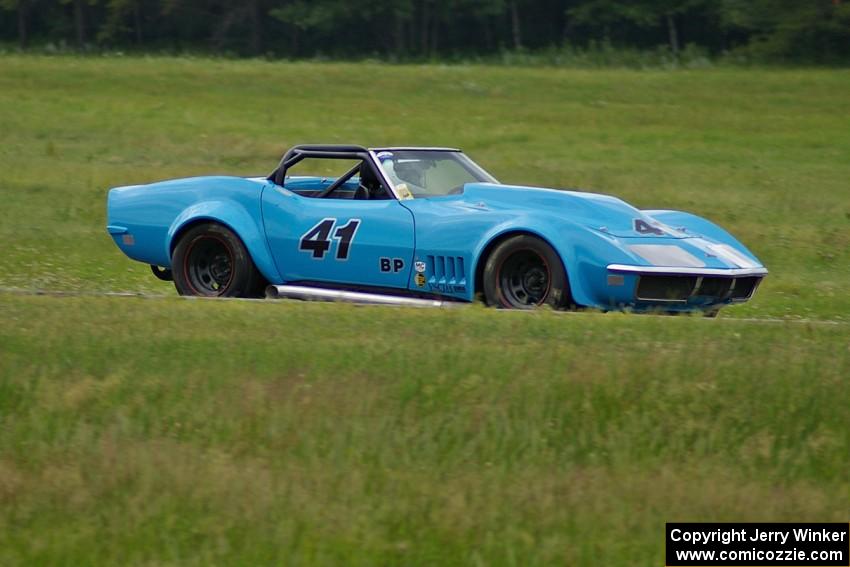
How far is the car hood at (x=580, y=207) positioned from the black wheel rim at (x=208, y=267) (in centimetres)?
214

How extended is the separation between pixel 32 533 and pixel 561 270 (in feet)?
14.1

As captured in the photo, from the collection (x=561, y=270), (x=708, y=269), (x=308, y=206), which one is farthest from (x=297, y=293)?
(x=708, y=269)

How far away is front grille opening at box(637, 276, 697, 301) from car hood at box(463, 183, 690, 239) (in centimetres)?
41

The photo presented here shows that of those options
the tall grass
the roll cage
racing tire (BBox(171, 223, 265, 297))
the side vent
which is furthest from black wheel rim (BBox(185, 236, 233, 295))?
the side vent

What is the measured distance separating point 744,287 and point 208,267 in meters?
Result: 4.23

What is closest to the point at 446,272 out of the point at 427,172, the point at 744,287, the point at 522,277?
the point at 522,277

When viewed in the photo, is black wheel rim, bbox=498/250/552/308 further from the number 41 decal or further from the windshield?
the number 41 decal

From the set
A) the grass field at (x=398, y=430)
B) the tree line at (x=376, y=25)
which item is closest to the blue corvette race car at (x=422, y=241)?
the grass field at (x=398, y=430)

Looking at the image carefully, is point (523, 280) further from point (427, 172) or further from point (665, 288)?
point (427, 172)

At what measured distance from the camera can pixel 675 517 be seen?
5.90 metres

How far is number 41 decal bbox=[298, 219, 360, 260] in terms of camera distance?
385 inches

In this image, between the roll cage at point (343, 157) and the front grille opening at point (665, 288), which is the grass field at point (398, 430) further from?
the roll cage at point (343, 157)

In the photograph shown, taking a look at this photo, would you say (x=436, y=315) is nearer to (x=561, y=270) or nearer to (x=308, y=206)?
(x=561, y=270)

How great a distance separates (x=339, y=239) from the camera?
984 cm
